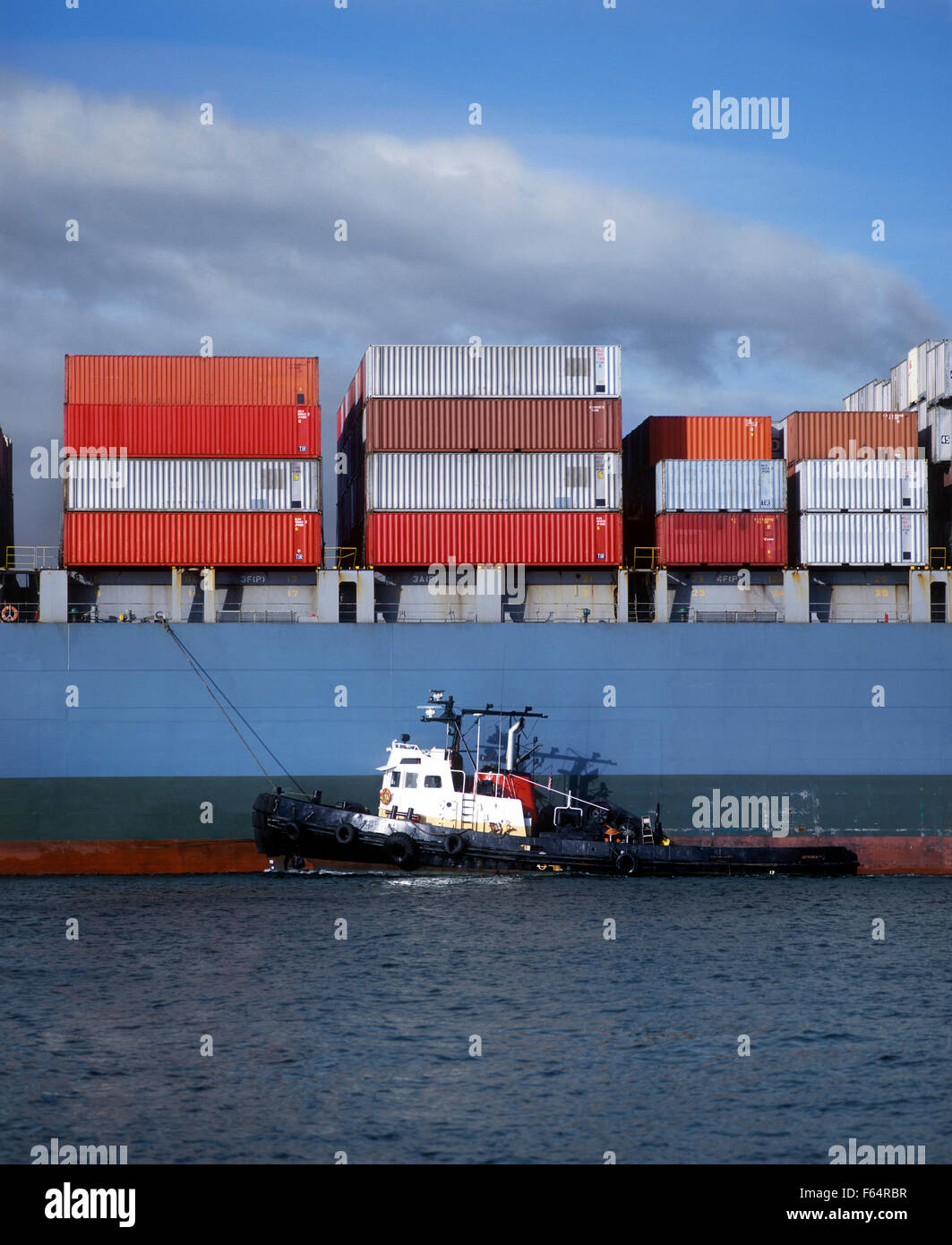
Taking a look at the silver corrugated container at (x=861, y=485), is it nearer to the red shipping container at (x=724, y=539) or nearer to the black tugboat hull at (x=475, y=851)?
the red shipping container at (x=724, y=539)

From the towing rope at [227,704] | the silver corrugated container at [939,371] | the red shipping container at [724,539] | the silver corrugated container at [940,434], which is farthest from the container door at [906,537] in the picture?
the towing rope at [227,704]

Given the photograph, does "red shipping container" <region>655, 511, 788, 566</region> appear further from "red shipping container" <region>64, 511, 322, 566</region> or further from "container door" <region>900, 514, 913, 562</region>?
"red shipping container" <region>64, 511, 322, 566</region>

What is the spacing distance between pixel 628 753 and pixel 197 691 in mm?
11411

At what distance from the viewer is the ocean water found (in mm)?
14898

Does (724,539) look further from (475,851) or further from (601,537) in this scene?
(475,851)

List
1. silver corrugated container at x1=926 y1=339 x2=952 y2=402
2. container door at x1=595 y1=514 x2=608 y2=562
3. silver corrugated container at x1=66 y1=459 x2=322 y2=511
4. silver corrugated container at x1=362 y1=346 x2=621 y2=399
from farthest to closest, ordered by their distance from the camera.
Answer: silver corrugated container at x1=926 y1=339 x2=952 y2=402
silver corrugated container at x1=362 y1=346 x2=621 y2=399
container door at x1=595 y1=514 x2=608 y2=562
silver corrugated container at x1=66 y1=459 x2=322 y2=511

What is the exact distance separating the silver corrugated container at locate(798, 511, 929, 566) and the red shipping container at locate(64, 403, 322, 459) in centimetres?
1360

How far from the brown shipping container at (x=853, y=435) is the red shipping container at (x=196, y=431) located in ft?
44.0

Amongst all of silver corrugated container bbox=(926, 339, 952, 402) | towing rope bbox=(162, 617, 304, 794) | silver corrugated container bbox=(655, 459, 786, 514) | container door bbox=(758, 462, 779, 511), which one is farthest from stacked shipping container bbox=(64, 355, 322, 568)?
silver corrugated container bbox=(926, 339, 952, 402)

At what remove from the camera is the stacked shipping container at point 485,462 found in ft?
118

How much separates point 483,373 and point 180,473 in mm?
8504

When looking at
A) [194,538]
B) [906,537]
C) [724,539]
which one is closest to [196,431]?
[194,538]

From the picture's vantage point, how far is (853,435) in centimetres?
3741
